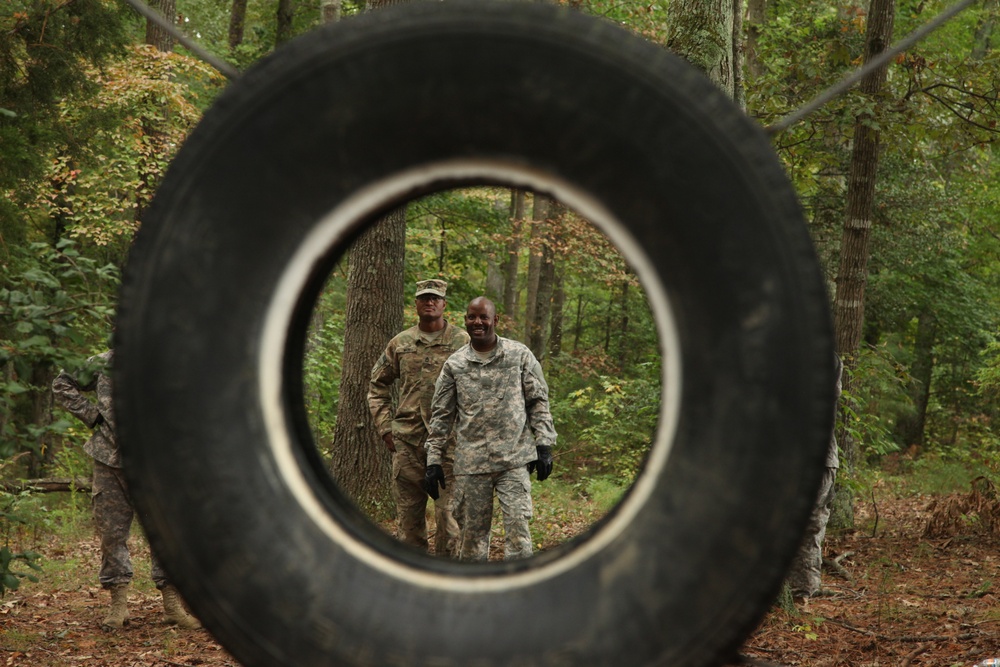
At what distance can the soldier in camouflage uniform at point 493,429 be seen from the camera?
635 centimetres

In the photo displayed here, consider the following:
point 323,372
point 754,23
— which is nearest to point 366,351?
point 323,372

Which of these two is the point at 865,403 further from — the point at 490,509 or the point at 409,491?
the point at 409,491

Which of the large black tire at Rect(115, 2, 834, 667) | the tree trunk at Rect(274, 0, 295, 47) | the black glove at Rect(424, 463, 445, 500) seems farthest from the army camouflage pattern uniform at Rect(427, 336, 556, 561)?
the tree trunk at Rect(274, 0, 295, 47)

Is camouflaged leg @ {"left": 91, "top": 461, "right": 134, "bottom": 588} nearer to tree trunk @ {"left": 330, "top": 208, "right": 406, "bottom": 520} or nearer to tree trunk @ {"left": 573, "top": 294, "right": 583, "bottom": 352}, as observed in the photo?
tree trunk @ {"left": 330, "top": 208, "right": 406, "bottom": 520}

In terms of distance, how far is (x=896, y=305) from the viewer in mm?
16219

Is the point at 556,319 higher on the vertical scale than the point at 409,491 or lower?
higher

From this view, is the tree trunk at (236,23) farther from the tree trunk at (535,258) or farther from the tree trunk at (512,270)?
the tree trunk at (535,258)

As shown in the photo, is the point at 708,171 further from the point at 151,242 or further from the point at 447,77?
the point at 151,242

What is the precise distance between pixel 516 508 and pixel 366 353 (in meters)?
2.86

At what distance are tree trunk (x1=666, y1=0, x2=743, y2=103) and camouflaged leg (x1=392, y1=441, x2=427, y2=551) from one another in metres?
3.85

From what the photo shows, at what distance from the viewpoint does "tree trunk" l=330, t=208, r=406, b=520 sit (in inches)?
336

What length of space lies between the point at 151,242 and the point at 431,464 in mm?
5482

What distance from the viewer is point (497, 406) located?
251 inches

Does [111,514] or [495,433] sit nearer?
[111,514]
